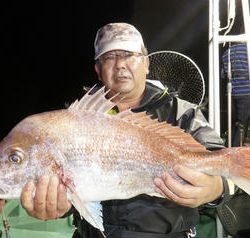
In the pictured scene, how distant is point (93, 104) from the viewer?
1.95 m

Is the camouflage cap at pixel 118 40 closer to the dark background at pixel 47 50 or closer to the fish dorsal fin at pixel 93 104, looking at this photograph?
the fish dorsal fin at pixel 93 104

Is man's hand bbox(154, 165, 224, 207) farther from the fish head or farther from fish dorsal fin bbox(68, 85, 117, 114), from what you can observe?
the fish head

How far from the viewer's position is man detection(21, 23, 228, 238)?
6.33 ft

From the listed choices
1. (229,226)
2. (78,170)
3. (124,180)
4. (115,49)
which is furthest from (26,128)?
(229,226)

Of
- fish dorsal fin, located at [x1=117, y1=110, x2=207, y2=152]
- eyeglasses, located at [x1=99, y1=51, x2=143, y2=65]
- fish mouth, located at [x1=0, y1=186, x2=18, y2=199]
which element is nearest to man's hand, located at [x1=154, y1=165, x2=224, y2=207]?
fish dorsal fin, located at [x1=117, y1=110, x2=207, y2=152]

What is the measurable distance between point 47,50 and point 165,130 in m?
7.50

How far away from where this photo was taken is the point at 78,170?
6.22 ft

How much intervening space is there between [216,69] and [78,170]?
1803mm

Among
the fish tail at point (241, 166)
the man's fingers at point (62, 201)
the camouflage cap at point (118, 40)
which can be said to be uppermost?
the camouflage cap at point (118, 40)

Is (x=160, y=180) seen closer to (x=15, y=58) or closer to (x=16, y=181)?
(x=16, y=181)

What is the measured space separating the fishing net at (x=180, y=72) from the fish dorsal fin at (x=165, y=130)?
1611 mm

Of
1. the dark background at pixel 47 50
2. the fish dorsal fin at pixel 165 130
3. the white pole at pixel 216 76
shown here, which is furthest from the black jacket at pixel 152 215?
the dark background at pixel 47 50

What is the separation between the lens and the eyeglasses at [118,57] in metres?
2.47

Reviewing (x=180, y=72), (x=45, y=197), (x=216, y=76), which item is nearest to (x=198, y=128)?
(x=45, y=197)
